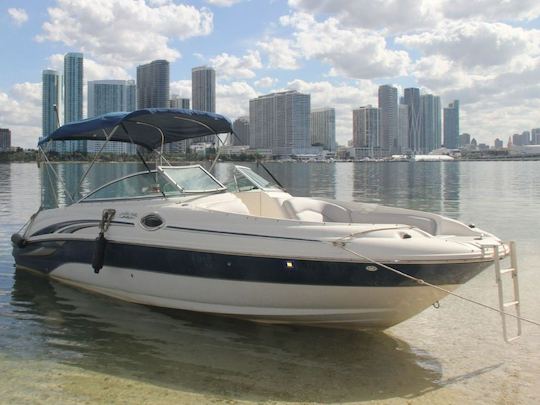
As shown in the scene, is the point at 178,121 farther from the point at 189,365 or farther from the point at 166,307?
the point at 189,365

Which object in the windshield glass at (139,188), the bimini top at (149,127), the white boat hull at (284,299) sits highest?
the bimini top at (149,127)

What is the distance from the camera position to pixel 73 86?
18.0m

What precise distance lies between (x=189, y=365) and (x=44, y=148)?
6.18 metres

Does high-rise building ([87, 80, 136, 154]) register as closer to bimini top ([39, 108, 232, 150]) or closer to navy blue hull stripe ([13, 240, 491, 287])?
bimini top ([39, 108, 232, 150])

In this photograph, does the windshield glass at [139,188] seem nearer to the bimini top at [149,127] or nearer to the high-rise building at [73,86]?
the bimini top at [149,127]

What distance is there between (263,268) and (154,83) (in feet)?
58.4

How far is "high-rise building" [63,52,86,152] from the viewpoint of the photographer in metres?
17.1

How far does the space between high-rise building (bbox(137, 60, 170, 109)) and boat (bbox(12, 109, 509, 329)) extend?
11.1 meters

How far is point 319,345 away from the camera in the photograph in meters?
6.70

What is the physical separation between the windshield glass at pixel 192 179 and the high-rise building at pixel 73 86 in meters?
7.02

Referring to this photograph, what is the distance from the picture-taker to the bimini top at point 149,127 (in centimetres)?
877

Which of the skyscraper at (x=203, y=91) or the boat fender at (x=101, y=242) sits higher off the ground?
the skyscraper at (x=203, y=91)

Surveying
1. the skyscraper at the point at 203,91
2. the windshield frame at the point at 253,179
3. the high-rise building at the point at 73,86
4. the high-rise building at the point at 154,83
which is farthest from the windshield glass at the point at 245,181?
the high-rise building at the point at 154,83

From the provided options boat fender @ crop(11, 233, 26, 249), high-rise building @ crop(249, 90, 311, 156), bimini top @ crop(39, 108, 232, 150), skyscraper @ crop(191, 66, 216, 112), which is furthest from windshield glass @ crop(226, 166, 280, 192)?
high-rise building @ crop(249, 90, 311, 156)
